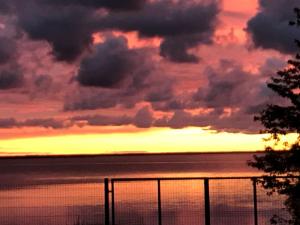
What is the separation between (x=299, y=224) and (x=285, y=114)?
2.50 meters

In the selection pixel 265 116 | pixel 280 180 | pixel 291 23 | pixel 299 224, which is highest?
pixel 291 23

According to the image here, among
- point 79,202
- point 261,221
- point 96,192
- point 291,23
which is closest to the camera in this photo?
point 291,23

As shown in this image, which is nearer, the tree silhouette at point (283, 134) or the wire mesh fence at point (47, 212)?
the tree silhouette at point (283, 134)

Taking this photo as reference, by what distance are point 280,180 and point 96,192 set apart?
154 feet

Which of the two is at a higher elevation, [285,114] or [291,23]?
[291,23]

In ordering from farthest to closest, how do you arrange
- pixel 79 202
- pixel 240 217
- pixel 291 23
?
pixel 79 202 → pixel 240 217 → pixel 291 23

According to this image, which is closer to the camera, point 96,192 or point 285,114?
point 285,114

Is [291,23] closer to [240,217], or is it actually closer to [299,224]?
[299,224]

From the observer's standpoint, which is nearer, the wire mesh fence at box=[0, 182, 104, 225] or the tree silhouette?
the tree silhouette

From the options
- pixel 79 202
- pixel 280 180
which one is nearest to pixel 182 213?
pixel 79 202

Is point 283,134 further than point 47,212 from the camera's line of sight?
No

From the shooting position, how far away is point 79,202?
47625 millimetres

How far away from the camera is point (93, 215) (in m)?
36.2

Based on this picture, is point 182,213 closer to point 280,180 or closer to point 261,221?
point 261,221
